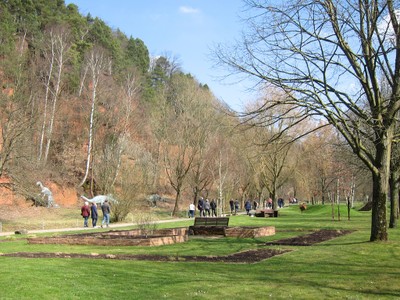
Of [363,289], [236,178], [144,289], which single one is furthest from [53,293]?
[236,178]

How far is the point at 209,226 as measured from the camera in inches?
883

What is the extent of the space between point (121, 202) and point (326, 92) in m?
20.2

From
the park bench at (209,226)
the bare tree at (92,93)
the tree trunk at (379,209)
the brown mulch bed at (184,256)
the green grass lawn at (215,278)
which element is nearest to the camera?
the green grass lawn at (215,278)

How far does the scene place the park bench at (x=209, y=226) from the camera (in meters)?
22.1

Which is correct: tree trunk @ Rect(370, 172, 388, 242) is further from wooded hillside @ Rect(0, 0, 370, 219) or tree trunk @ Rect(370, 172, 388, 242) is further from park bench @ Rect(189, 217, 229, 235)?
wooded hillside @ Rect(0, 0, 370, 219)

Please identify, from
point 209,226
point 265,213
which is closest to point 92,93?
point 265,213

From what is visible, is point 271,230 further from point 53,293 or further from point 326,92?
point 53,293

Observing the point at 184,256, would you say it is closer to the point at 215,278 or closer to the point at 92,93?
the point at 215,278

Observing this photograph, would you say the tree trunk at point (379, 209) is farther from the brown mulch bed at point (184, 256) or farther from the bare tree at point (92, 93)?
the bare tree at point (92, 93)

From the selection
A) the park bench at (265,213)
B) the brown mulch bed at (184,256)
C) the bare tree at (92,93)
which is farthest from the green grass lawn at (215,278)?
the bare tree at (92,93)

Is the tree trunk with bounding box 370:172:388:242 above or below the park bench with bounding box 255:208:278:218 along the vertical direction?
above

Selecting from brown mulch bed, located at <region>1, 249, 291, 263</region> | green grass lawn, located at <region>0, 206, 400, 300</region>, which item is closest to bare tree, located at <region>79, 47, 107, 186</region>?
brown mulch bed, located at <region>1, 249, 291, 263</region>

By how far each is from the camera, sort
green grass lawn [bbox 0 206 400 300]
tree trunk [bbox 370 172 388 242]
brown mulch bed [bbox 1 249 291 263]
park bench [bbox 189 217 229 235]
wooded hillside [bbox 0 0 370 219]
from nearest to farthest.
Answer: green grass lawn [bbox 0 206 400 300] < brown mulch bed [bbox 1 249 291 263] < tree trunk [bbox 370 172 388 242] < park bench [bbox 189 217 229 235] < wooded hillside [bbox 0 0 370 219]

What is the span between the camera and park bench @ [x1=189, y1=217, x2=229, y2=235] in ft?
72.4
